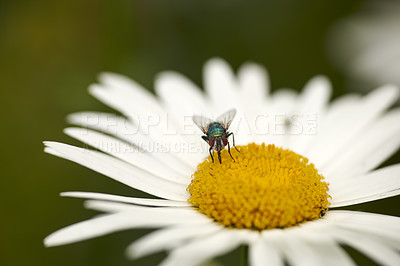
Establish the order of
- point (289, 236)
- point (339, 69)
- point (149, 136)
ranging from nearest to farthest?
point (289, 236)
point (149, 136)
point (339, 69)

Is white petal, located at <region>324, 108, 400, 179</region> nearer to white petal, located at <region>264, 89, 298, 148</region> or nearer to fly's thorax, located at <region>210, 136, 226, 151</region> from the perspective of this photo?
white petal, located at <region>264, 89, 298, 148</region>

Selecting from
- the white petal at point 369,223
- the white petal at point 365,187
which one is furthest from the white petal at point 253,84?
the white petal at point 369,223

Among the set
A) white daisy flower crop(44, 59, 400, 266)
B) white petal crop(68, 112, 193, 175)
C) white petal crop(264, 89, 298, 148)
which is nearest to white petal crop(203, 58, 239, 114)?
white daisy flower crop(44, 59, 400, 266)

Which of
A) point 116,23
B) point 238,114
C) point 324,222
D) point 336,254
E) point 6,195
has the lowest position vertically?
point 336,254

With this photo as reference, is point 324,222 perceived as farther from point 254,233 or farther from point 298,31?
point 298,31

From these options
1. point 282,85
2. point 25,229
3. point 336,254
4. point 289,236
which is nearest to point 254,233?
point 289,236

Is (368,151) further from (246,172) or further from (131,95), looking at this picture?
(131,95)

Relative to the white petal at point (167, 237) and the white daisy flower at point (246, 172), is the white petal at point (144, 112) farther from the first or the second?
the white petal at point (167, 237)

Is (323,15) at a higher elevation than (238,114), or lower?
higher
